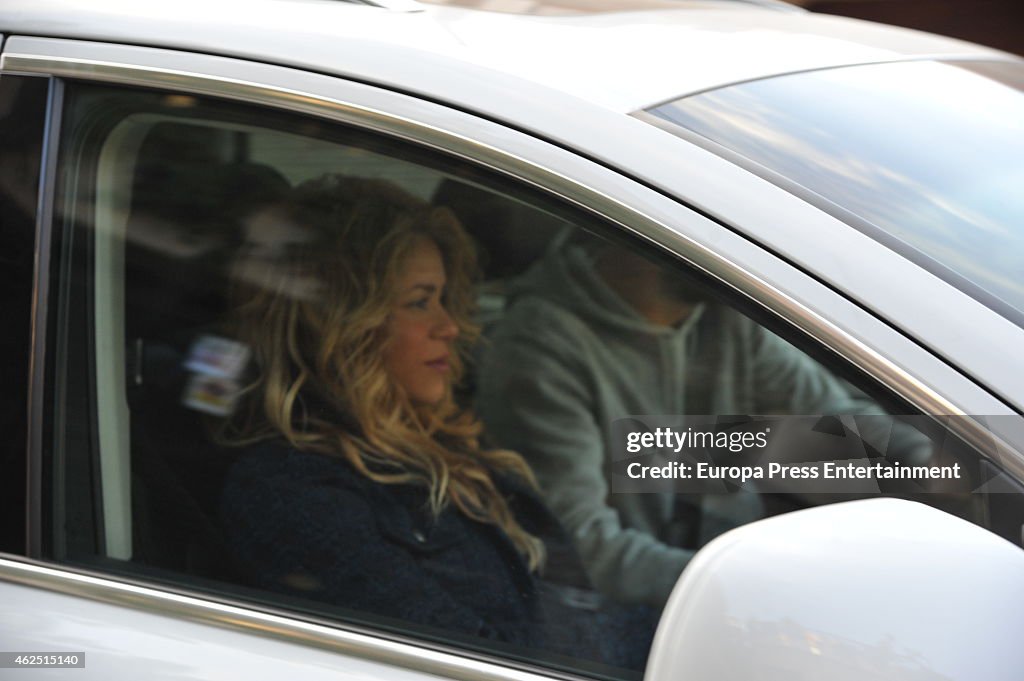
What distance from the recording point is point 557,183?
3.81 ft

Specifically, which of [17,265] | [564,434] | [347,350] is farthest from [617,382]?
[17,265]

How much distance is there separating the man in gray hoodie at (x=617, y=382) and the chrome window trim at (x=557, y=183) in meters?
0.04

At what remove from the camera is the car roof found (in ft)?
4.14

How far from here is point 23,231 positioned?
54.8 inches

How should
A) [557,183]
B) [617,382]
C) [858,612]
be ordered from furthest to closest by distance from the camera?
[617,382] → [557,183] → [858,612]

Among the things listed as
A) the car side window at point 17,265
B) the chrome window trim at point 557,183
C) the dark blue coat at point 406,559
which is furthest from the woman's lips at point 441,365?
the car side window at point 17,265

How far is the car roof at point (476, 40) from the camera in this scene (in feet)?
4.14

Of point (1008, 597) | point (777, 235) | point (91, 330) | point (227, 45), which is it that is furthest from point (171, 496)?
point (1008, 597)

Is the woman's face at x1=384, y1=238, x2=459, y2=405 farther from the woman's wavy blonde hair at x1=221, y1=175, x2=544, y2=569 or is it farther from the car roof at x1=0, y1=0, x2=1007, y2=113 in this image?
the car roof at x1=0, y1=0, x2=1007, y2=113

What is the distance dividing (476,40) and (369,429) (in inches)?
18.0

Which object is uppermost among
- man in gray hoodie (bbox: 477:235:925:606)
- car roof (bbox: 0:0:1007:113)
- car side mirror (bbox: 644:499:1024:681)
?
car roof (bbox: 0:0:1007:113)

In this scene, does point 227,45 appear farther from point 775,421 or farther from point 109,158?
point 775,421

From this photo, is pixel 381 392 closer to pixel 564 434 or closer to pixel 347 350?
pixel 347 350

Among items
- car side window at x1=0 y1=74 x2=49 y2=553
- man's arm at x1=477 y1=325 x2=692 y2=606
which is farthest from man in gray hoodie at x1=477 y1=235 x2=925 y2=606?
car side window at x1=0 y1=74 x2=49 y2=553
